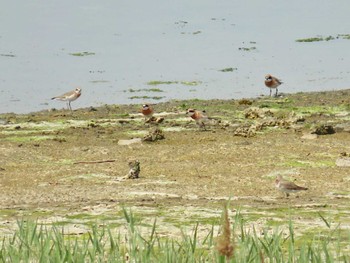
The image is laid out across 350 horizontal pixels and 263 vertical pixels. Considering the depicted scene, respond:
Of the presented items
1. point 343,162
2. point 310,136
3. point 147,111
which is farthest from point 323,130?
point 147,111

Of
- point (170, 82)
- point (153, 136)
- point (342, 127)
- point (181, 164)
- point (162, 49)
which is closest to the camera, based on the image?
point (181, 164)

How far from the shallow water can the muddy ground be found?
4.33 m

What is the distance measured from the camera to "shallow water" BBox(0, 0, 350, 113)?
26.3 metres

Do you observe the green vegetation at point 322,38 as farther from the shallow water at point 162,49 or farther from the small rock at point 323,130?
the small rock at point 323,130

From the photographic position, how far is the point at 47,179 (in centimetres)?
1259

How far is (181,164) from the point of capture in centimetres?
1352

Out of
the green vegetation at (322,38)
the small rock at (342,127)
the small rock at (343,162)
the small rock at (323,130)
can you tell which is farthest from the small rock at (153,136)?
the green vegetation at (322,38)

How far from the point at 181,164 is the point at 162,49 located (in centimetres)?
2244

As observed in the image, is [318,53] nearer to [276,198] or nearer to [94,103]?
[94,103]

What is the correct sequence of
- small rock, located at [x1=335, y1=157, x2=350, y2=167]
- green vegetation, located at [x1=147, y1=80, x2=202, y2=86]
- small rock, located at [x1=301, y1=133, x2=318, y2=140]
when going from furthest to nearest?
1. green vegetation, located at [x1=147, y1=80, x2=202, y2=86]
2. small rock, located at [x1=301, y1=133, x2=318, y2=140]
3. small rock, located at [x1=335, y1=157, x2=350, y2=167]

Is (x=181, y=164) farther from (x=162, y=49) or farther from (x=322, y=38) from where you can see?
(x=322, y=38)

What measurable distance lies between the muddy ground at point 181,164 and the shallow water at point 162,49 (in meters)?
4.33

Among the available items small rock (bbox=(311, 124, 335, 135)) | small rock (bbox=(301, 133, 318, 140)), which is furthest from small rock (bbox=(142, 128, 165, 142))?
small rock (bbox=(311, 124, 335, 135))

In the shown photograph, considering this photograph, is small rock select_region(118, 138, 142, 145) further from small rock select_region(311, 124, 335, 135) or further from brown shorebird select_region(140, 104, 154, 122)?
small rock select_region(311, 124, 335, 135)
